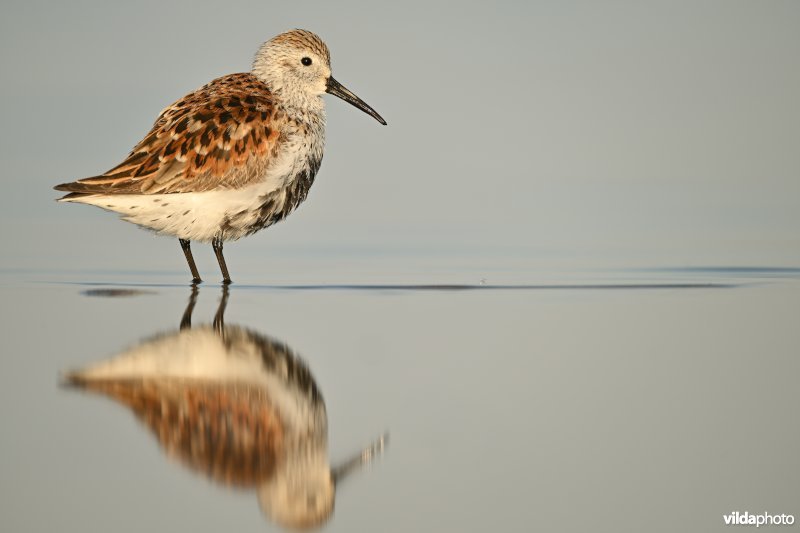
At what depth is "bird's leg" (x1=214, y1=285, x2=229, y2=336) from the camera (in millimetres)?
8023

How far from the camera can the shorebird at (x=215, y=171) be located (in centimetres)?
1008

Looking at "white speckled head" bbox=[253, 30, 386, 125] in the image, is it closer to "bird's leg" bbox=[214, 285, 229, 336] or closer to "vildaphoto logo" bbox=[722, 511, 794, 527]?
"bird's leg" bbox=[214, 285, 229, 336]

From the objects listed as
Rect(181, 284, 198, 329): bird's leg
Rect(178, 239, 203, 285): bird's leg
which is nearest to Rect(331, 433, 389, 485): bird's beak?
Rect(181, 284, 198, 329): bird's leg

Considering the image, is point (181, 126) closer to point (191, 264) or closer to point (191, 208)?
point (191, 208)

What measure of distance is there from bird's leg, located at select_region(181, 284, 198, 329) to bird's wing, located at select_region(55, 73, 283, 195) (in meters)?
0.91

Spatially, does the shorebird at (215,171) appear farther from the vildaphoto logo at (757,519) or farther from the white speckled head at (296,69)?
the vildaphoto logo at (757,519)

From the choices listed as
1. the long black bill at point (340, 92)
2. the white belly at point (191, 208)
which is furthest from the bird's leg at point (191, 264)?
the long black bill at point (340, 92)

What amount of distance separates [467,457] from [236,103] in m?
5.70

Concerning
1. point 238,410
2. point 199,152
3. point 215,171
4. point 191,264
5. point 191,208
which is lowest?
point 238,410

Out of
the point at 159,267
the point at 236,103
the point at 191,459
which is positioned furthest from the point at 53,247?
the point at 191,459

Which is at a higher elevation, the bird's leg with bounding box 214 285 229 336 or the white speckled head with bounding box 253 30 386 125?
the white speckled head with bounding box 253 30 386 125

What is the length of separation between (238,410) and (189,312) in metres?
2.77

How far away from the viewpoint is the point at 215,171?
10227 millimetres

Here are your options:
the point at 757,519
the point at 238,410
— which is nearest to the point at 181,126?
the point at 238,410
